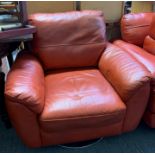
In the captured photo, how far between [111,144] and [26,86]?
0.75 m

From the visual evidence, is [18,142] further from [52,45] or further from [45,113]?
[52,45]

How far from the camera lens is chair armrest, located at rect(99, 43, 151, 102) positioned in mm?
1244

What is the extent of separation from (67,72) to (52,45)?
25 cm

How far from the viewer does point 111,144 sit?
4.87 ft

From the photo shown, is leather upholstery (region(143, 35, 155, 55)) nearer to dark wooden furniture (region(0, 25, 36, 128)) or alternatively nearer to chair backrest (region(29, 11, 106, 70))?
chair backrest (region(29, 11, 106, 70))

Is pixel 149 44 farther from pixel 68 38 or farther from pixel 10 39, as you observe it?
pixel 10 39

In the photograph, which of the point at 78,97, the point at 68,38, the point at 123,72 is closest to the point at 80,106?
the point at 78,97

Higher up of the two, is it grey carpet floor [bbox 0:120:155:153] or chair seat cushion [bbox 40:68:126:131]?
chair seat cushion [bbox 40:68:126:131]

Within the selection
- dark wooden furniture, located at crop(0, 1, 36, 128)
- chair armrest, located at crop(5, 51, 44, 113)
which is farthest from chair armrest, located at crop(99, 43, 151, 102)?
dark wooden furniture, located at crop(0, 1, 36, 128)

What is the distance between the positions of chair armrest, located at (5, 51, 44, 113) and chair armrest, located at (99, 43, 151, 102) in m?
0.50

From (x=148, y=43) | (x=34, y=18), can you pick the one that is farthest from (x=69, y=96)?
(x=148, y=43)

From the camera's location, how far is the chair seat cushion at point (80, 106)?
121cm

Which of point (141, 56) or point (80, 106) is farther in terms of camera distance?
point (141, 56)

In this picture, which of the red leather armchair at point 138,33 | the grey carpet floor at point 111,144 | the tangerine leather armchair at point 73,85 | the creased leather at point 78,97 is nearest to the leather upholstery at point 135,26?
the red leather armchair at point 138,33
